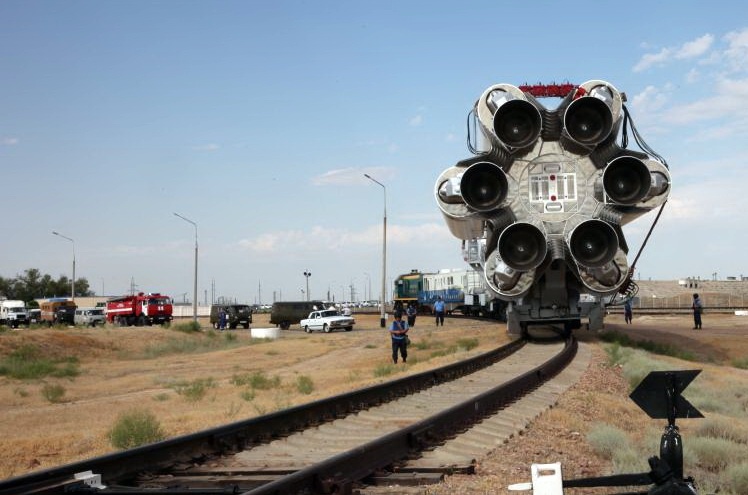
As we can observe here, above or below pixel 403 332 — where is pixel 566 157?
above

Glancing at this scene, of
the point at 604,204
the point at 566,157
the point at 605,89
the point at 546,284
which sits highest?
the point at 605,89

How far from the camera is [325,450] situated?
8836mm

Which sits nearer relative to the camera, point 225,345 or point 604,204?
point 604,204

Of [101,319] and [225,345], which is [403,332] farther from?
[101,319]

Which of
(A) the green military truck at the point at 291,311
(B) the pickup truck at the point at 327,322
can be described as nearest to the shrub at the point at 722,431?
(B) the pickup truck at the point at 327,322

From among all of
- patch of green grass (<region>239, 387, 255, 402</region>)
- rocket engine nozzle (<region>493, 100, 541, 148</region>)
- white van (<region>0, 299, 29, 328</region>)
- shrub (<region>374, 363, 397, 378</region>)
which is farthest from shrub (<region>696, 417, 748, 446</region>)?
white van (<region>0, 299, 29, 328</region>)

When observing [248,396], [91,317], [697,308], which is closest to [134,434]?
[248,396]

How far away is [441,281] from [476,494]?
59.9 m

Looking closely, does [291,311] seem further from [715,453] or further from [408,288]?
[715,453]

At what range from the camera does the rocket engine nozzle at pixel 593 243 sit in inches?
933

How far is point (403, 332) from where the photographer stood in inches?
864

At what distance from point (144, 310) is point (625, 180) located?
46769 millimetres

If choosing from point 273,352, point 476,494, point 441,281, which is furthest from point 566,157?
point 441,281

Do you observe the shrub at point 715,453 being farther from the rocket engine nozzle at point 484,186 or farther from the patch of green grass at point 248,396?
the rocket engine nozzle at point 484,186
